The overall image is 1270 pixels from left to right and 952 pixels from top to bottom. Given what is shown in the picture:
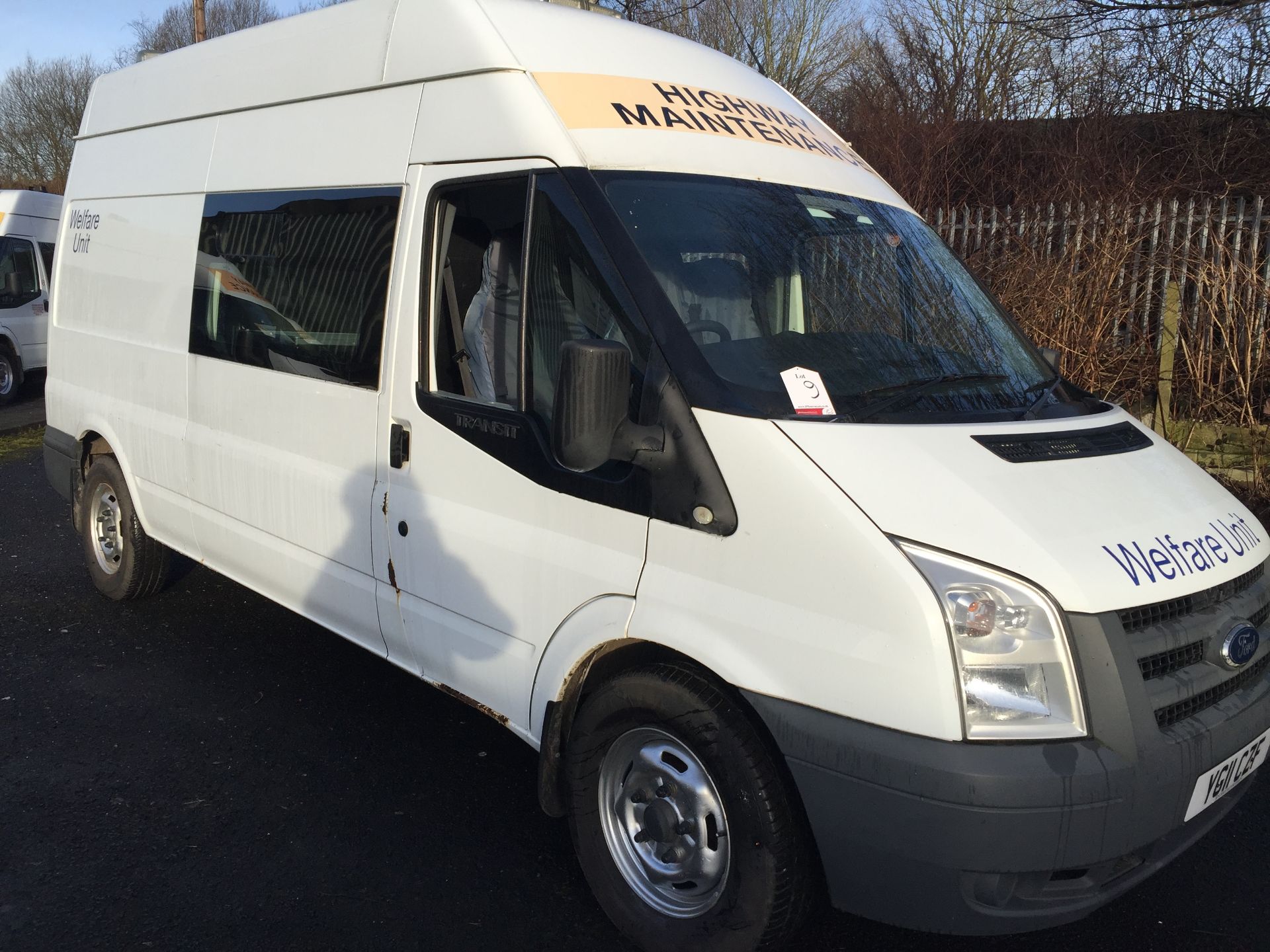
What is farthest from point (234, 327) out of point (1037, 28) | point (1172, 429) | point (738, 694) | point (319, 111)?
point (1037, 28)

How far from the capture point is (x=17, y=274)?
586 inches

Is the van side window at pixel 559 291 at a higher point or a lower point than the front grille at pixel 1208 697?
higher

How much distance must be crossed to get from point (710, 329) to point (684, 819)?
1310 mm

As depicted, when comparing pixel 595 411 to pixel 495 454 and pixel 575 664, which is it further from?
pixel 575 664

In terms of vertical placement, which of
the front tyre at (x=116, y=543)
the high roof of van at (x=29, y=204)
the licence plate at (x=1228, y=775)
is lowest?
the front tyre at (x=116, y=543)

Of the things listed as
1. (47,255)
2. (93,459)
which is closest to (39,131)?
(47,255)

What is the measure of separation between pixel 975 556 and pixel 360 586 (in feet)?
7.58

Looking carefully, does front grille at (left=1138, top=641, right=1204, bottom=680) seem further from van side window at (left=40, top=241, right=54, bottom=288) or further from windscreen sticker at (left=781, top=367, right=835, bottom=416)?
van side window at (left=40, top=241, right=54, bottom=288)

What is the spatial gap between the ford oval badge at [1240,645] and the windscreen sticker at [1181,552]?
0.17 m

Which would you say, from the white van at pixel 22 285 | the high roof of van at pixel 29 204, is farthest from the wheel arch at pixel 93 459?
the high roof of van at pixel 29 204

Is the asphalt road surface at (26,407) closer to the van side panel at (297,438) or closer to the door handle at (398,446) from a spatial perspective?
the van side panel at (297,438)

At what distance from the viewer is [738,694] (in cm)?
261

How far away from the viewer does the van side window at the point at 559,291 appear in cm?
291

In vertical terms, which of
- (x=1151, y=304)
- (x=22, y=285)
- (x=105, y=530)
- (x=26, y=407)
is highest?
(x=1151, y=304)
